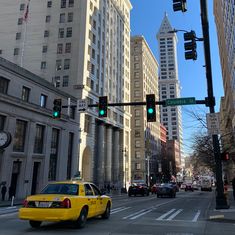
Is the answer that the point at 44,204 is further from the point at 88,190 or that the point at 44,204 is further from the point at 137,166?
the point at 137,166

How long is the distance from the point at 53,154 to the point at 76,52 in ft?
69.8

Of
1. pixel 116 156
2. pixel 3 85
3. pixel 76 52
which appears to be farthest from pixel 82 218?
pixel 116 156

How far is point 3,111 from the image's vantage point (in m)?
30.9

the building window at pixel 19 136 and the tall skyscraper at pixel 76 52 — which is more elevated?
the tall skyscraper at pixel 76 52

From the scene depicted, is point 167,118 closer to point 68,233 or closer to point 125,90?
point 125,90

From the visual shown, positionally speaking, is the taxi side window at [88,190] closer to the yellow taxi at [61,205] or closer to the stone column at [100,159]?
the yellow taxi at [61,205]

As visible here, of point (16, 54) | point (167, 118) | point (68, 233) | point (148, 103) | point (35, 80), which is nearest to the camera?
point (68, 233)

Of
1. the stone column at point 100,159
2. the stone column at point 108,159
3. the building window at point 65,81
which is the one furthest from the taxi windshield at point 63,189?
the stone column at point 108,159

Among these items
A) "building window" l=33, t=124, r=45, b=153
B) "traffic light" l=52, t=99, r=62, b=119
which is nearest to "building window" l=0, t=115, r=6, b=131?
"building window" l=33, t=124, r=45, b=153

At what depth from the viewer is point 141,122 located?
10412cm

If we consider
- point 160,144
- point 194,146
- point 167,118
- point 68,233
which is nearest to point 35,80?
point 194,146

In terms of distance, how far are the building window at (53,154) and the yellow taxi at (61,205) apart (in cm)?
2942

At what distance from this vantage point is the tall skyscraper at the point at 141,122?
10056 cm

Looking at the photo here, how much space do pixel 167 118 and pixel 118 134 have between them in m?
114
